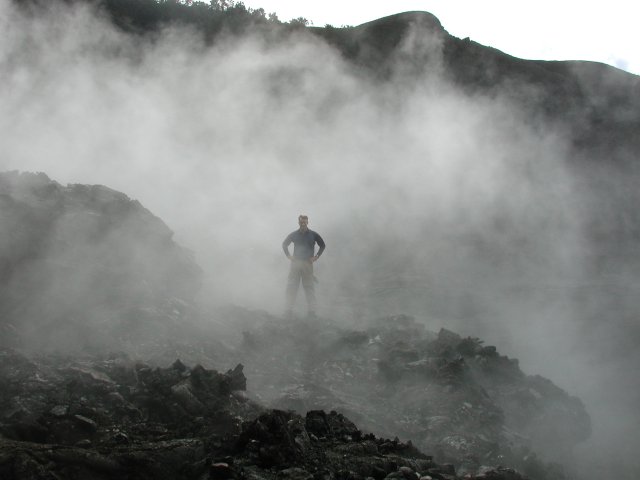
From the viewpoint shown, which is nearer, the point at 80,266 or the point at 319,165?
the point at 80,266

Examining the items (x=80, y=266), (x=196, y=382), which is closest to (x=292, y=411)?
(x=196, y=382)

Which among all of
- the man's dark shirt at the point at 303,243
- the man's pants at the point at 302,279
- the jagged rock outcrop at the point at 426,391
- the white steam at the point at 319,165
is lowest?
the jagged rock outcrop at the point at 426,391

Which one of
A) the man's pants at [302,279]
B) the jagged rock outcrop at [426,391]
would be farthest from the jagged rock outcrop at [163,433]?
the man's pants at [302,279]

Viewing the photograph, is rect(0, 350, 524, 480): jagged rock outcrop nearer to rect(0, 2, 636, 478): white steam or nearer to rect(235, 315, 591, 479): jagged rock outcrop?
rect(235, 315, 591, 479): jagged rock outcrop

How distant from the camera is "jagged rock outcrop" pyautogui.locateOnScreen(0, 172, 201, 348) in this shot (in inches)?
261

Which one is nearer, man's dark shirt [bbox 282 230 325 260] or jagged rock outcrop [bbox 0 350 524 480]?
jagged rock outcrop [bbox 0 350 524 480]

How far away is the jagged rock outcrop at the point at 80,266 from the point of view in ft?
21.7

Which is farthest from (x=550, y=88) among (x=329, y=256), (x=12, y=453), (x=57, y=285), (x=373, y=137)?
(x=12, y=453)

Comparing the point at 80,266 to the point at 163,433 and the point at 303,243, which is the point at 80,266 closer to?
the point at 303,243

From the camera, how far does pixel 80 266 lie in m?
7.47

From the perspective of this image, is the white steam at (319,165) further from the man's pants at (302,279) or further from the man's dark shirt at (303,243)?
the man's dark shirt at (303,243)

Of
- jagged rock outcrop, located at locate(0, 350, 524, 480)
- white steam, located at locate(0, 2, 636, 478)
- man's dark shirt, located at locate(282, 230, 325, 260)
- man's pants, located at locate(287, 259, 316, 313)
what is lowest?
jagged rock outcrop, located at locate(0, 350, 524, 480)

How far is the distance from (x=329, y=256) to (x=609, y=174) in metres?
10.8

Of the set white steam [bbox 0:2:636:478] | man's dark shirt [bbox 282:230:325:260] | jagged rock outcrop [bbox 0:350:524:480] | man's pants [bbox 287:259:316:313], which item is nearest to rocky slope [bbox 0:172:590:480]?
jagged rock outcrop [bbox 0:350:524:480]
